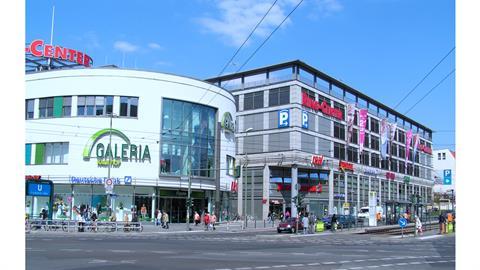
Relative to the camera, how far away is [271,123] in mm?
75000

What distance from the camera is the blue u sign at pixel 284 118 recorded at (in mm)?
72562

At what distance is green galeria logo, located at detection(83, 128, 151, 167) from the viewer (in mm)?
51453

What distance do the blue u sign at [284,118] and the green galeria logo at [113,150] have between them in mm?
25849

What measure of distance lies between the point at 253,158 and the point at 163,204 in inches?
946

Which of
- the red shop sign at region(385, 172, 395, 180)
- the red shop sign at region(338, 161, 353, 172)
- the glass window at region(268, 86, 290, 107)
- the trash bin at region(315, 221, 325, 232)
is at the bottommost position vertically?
the trash bin at region(315, 221, 325, 232)

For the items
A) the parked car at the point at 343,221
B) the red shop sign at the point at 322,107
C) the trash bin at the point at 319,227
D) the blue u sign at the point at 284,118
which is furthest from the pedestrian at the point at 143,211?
the red shop sign at the point at 322,107

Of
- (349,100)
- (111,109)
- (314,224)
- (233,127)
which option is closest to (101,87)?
(111,109)

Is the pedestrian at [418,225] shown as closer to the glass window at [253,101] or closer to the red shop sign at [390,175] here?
the glass window at [253,101]

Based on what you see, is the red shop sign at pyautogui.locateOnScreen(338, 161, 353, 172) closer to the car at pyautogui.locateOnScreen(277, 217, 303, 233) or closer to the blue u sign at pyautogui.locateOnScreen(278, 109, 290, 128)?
the blue u sign at pyautogui.locateOnScreen(278, 109, 290, 128)

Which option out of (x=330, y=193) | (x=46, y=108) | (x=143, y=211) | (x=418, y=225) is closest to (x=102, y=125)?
(x=46, y=108)

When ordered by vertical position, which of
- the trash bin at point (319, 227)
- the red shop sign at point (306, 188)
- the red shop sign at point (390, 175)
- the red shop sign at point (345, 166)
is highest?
the red shop sign at point (345, 166)

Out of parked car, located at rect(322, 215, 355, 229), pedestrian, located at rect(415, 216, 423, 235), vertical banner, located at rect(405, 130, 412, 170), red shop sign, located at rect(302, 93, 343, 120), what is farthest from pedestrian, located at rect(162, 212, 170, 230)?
vertical banner, located at rect(405, 130, 412, 170)

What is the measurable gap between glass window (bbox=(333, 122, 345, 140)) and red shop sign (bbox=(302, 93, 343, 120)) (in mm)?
1281

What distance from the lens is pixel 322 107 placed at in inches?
3073
